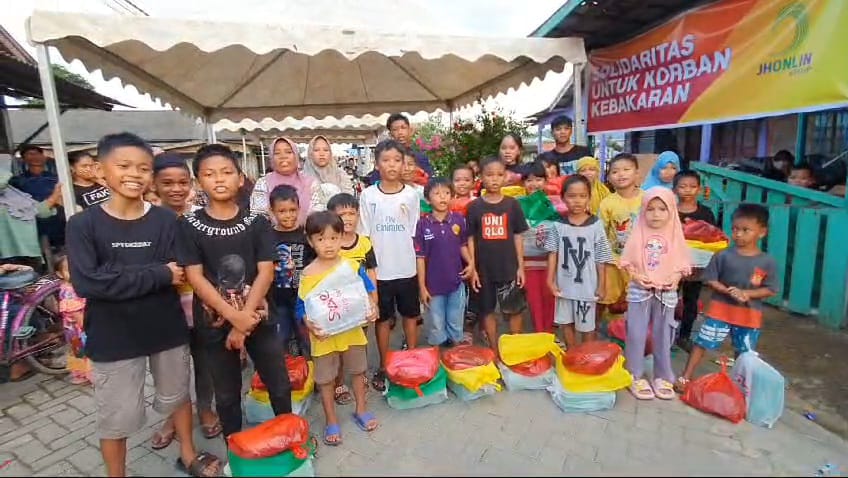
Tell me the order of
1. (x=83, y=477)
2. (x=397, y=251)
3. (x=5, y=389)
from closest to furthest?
1. (x=83, y=477)
2. (x=397, y=251)
3. (x=5, y=389)

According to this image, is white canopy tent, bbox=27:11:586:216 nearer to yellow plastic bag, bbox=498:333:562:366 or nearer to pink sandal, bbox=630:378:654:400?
yellow plastic bag, bbox=498:333:562:366

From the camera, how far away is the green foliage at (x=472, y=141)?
214 inches

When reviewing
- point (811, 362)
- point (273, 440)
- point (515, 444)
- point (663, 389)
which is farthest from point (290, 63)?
point (811, 362)

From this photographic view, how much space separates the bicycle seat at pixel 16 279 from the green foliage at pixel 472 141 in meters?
3.97

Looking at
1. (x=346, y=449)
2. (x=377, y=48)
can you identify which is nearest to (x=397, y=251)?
(x=346, y=449)

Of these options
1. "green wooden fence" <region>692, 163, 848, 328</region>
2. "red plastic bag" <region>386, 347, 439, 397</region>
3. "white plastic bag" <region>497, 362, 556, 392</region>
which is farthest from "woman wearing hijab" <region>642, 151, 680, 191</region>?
"red plastic bag" <region>386, 347, 439, 397</region>

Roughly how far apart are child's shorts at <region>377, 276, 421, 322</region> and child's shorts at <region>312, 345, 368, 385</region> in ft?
1.66

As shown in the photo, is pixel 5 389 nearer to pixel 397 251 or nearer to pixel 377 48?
pixel 397 251

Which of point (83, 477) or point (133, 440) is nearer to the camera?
point (83, 477)

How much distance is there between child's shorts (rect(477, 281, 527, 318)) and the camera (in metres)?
3.36

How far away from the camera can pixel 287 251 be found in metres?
2.84

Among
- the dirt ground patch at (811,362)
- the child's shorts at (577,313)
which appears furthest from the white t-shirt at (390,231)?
the dirt ground patch at (811,362)

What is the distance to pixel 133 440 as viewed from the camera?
264 centimetres

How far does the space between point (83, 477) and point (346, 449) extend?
1.36m
